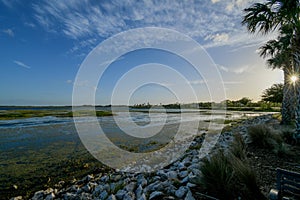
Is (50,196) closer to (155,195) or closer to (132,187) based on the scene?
(132,187)

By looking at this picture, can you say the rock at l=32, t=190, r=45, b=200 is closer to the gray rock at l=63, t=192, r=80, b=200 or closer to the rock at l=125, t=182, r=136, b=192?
the gray rock at l=63, t=192, r=80, b=200

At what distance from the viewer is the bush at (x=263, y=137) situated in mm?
5517

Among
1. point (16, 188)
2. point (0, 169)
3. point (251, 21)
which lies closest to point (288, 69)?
point (251, 21)

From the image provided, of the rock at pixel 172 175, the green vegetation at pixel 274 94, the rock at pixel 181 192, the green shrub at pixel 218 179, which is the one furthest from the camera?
the green vegetation at pixel 274 94

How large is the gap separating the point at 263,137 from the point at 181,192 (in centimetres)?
441

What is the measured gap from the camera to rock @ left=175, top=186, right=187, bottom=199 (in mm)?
3115

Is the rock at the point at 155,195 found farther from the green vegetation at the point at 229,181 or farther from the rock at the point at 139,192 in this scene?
the green vegetation at the point at 229,181

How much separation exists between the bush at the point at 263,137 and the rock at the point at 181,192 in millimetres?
3840

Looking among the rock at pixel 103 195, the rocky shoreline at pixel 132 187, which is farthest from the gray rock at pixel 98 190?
the rock at pixel 103 195

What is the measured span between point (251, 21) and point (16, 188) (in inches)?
379

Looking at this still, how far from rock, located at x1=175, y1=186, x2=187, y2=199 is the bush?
3840 mm

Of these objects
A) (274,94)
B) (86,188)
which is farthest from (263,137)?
(274,94)

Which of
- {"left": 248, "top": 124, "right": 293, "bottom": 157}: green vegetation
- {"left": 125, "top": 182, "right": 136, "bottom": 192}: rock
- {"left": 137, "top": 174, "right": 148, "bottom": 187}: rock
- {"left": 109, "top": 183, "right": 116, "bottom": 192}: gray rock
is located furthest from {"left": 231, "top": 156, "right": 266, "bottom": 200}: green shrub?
{"left": 248, "top": 124, "right": 293, "bottom": 157}: green vegetation

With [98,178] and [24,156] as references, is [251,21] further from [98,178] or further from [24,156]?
[24,156]
